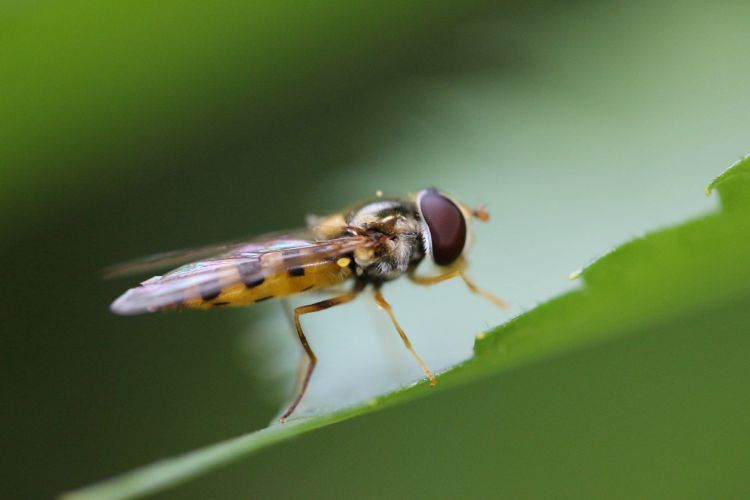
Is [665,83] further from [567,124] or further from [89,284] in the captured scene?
[89,284]

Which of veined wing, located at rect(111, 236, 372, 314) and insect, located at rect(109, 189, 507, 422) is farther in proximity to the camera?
insect, located at rect(109, 189, 507, 422)

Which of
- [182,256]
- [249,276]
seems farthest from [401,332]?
[182,256]

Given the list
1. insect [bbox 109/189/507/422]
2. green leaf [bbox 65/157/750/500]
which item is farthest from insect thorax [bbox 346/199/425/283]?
green leaf [bbox 65/157/750/500]

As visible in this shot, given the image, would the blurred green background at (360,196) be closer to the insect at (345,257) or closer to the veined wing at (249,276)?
the insect at (345,257)

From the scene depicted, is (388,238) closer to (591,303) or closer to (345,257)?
(345,257)

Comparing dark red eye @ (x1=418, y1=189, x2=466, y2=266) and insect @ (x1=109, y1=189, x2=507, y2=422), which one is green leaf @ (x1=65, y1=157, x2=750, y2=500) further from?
dark red eye @ (x1=418, y1=189, x2=466, y2=266)

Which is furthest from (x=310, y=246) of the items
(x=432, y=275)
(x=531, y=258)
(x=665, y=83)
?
(x=665, y=83)

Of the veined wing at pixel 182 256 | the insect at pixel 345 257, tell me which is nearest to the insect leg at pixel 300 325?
the insect at pixel 345 257
